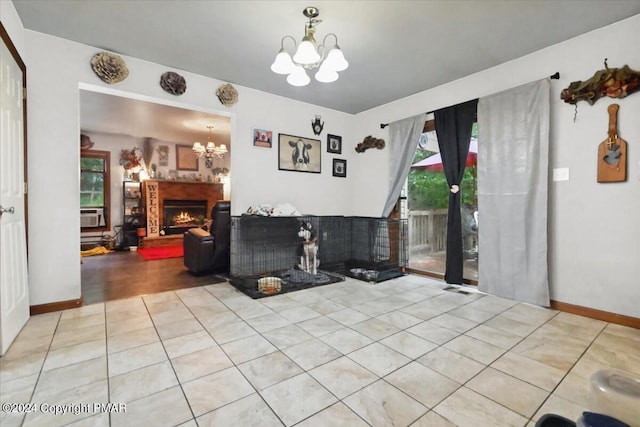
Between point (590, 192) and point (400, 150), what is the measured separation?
218 cm

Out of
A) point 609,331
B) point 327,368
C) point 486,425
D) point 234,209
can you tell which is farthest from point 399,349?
point 234,209

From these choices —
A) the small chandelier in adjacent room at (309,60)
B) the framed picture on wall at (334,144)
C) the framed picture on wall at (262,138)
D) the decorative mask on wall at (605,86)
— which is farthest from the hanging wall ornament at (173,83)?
the decorative mask on wall at (605,86)

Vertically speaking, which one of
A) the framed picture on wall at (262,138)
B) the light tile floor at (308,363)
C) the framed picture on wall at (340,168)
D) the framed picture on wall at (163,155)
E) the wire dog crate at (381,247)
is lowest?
the light tile floor at (308,363)

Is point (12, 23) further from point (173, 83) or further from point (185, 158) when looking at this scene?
point (185, 158)

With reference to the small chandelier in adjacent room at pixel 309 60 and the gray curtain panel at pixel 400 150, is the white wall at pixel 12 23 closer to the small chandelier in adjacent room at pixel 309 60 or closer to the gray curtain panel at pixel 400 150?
the small chandelier in adjacent room at pixel 309 60

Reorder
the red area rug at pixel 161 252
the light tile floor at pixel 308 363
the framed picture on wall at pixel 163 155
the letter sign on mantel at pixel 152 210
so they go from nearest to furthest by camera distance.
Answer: the light tile floor at pixel 308 363, the red area rug at pixel 161 252, the letter sign on mantel at pixel 152 210, the framed picture on wall at pixel 163 155

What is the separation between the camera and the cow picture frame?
425 centimetres

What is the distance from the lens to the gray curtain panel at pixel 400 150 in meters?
4.03

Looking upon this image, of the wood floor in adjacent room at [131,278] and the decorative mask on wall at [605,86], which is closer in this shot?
the decorative mask on wall at [605,86]

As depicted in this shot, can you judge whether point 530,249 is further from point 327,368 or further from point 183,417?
point 183,417

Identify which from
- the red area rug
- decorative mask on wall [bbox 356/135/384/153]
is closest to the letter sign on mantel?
the red area rug

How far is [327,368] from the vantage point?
5.78 ft

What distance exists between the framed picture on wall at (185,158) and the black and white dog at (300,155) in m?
4.53

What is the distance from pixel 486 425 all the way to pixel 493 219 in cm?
239
